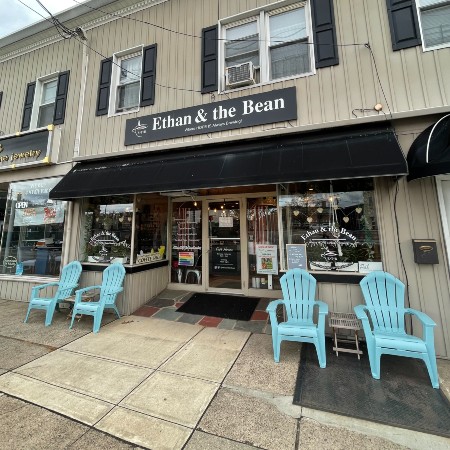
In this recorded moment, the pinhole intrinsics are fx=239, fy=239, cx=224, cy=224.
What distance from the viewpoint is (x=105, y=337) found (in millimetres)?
3953

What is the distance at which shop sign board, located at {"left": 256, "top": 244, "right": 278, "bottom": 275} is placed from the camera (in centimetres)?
547

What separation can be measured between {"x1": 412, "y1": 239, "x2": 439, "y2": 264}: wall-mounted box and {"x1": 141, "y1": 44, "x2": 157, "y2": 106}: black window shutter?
564 cm

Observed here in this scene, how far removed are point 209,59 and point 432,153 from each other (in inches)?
171

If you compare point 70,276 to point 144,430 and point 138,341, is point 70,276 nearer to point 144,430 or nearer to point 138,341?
point 138,341

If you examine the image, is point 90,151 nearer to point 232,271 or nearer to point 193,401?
point 232,271

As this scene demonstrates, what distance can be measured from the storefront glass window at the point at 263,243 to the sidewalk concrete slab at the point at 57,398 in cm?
380

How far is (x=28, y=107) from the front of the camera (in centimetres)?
676

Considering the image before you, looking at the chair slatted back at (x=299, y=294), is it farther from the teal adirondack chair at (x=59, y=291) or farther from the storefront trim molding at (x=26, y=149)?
the storefront trim molding at (x=26, y=149)

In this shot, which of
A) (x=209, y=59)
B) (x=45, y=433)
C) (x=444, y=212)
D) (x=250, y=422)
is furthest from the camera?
(x=209, y=59)

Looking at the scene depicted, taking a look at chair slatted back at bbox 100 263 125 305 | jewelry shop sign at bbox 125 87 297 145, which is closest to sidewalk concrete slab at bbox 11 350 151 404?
chair slatted back at bbox 100 263 125 305

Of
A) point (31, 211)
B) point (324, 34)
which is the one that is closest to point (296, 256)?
point (324, 34)

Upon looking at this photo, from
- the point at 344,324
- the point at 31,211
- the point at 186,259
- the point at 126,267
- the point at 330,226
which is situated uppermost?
the point at 31,211

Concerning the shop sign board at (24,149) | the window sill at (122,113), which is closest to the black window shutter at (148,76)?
the window sill at (122,113)

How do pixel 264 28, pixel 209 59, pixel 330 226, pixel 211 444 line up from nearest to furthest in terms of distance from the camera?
1. pixel 211 444
2. pixel 330 226
3. pixel 264 28
4. pixel 209 59
